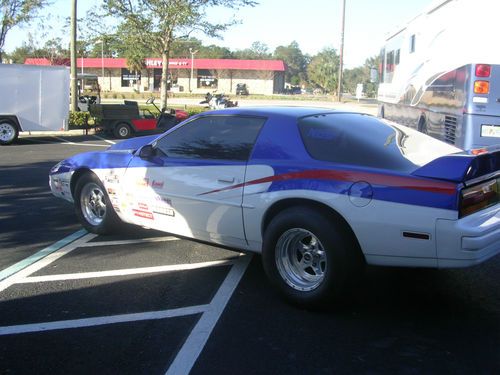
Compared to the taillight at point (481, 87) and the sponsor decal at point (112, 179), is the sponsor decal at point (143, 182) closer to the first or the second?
the sponsor decal at point (112, 179)

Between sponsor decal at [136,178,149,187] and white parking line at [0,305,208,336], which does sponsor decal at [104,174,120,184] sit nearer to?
sponsor decal at [136,178,149,187]

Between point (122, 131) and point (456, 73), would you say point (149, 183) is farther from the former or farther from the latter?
point (122, 131)

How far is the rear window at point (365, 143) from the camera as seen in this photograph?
406 centimetres

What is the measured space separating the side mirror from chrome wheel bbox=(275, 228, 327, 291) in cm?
175

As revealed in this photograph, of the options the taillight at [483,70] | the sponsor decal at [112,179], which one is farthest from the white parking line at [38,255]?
the taillight at [483,70]

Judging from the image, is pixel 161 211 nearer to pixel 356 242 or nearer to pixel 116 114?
pixel 356 242

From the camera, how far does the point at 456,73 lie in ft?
28.8

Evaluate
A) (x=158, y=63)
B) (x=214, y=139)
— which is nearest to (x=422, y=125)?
(x=214, y=139)

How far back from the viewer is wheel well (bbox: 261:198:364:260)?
3.94m

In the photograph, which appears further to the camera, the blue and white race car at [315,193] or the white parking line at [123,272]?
the white parking line at [123,272]

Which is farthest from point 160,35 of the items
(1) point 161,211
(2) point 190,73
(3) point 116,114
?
(2) point 190,73

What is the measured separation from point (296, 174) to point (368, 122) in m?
1.15

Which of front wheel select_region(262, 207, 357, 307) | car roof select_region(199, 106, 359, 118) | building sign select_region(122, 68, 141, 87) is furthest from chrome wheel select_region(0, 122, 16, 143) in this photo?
building sign select_region(122, 68, 141, 87)

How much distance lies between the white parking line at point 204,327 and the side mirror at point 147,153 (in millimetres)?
1349
